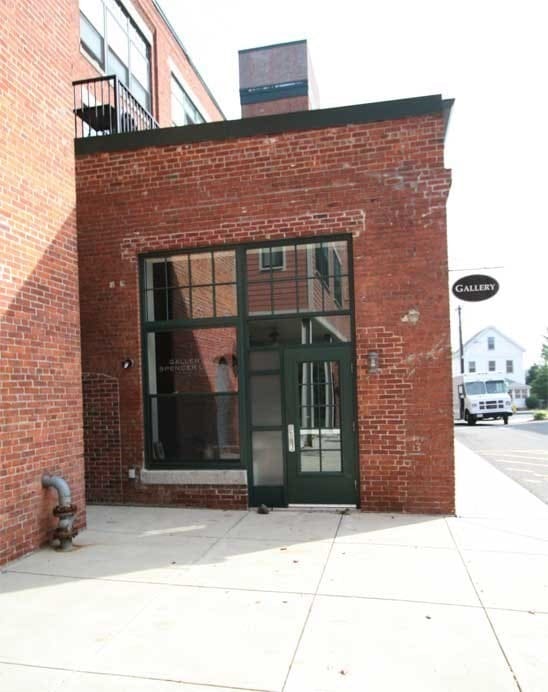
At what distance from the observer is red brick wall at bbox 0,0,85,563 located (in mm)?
5125

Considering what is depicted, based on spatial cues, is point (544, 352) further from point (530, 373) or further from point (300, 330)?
point (300, 330)

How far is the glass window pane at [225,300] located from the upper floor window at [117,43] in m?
7.59

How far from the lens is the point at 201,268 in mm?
7254

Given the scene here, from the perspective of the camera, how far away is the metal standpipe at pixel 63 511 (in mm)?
5414

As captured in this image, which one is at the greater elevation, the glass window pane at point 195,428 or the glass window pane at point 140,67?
the glass window pane at point 140,67

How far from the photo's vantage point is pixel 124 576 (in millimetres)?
4668

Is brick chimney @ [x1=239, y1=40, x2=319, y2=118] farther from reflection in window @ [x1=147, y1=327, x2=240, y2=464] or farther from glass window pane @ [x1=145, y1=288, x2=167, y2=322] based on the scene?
reflection in window @ [x1=147, y1=327, x2=240, y2=464]

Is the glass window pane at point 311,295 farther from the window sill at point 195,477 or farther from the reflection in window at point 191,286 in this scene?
the window sill at point 195,477

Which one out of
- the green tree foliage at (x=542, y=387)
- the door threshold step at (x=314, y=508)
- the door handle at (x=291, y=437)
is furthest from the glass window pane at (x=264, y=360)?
the green tree foliage at (x=542, y=387)

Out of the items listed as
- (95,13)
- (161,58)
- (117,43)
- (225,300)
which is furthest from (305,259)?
(161,58)

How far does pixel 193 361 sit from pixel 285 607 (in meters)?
4.00

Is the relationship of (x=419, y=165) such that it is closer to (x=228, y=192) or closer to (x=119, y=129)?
(x=228, y=192)

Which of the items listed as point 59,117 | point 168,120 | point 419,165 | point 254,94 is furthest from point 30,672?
point 254,94

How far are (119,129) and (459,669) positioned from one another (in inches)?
353
